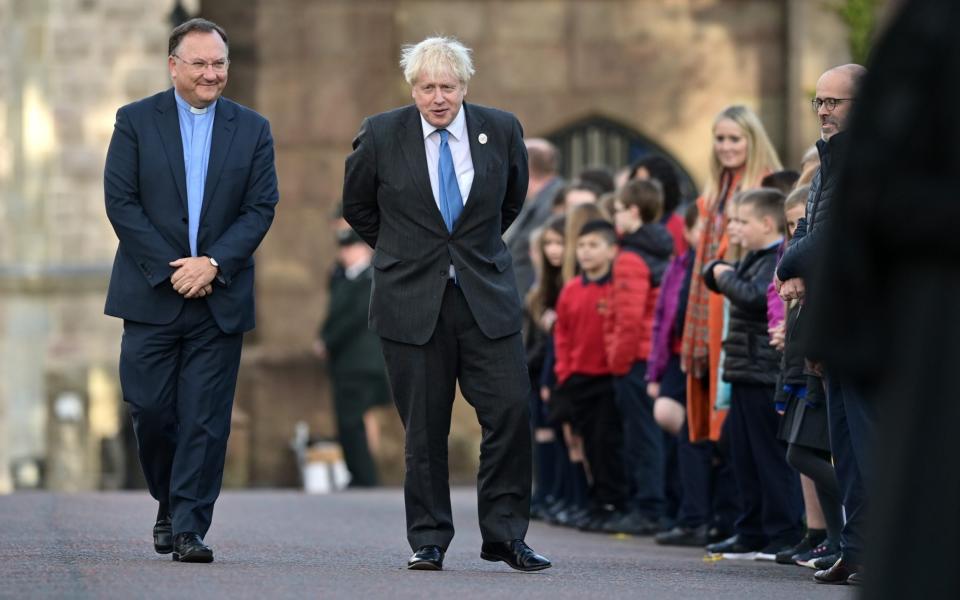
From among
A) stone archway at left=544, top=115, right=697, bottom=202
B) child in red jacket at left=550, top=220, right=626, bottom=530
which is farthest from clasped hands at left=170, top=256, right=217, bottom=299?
stone archway at left=544, top=115, right=697, bottom=202

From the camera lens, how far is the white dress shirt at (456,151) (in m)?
8.07

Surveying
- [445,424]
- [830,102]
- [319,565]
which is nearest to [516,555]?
[445,424]

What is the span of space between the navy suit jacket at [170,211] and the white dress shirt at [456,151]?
0.79m

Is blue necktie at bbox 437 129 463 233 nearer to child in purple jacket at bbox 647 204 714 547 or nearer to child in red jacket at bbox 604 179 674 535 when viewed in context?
child in purple jacket at bbox 647 204 714 547

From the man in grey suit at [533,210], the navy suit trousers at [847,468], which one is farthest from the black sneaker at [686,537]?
the man in grey suit at [533,210]

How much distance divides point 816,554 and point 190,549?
8.51 feet

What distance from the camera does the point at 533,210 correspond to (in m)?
13.5

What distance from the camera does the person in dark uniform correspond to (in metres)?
17.4

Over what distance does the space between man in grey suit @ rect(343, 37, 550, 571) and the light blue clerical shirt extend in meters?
0.64

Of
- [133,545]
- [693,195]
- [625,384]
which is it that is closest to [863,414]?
[133,545]

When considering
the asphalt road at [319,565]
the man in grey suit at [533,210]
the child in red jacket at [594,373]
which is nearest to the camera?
the asphalt road at [319,565]

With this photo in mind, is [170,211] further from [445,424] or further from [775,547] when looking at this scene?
[775,547]

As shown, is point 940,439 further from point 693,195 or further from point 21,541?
point 693,195

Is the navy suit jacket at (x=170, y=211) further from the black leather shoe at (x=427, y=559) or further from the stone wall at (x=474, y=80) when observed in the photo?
the stone wall at (x=474, y=80)
